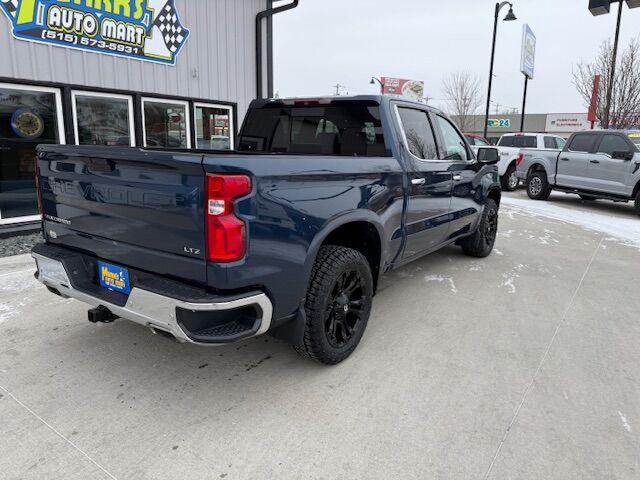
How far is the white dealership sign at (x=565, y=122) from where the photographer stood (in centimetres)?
4620

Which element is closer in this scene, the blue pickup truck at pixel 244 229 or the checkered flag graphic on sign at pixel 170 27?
the blue pickup truck at pixel 244 229

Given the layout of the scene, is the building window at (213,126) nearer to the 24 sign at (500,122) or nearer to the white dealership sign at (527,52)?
the white dealership sign at (527,52)

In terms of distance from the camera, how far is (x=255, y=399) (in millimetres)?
2760

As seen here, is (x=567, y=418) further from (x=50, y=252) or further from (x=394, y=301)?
(x=50, y=252)

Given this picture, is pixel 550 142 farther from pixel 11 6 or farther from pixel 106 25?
pixel 11 6

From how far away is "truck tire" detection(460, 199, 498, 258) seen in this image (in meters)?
→ 5.80

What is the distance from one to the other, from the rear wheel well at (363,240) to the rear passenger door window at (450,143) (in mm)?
1499

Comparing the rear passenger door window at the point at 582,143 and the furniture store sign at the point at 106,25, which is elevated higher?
the furniture store sign at the point at 106,25

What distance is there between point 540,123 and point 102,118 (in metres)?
51.3

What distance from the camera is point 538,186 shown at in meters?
12.6

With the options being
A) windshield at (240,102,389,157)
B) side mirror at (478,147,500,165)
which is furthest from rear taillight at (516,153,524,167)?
windshield at (240,102,389,157)

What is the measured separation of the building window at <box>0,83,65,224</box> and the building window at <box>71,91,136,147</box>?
0.92 feet

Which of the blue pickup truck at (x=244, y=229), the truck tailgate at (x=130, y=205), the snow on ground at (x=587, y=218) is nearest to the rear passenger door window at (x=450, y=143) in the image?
the blue pickup truck at (x=244, y=229)

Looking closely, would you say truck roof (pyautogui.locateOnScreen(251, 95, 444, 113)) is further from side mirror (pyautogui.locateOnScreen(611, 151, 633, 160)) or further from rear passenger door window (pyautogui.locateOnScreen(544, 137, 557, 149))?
rear passenger door window (pyautogui.locateOnScreen(544, 137, 557, 149))
